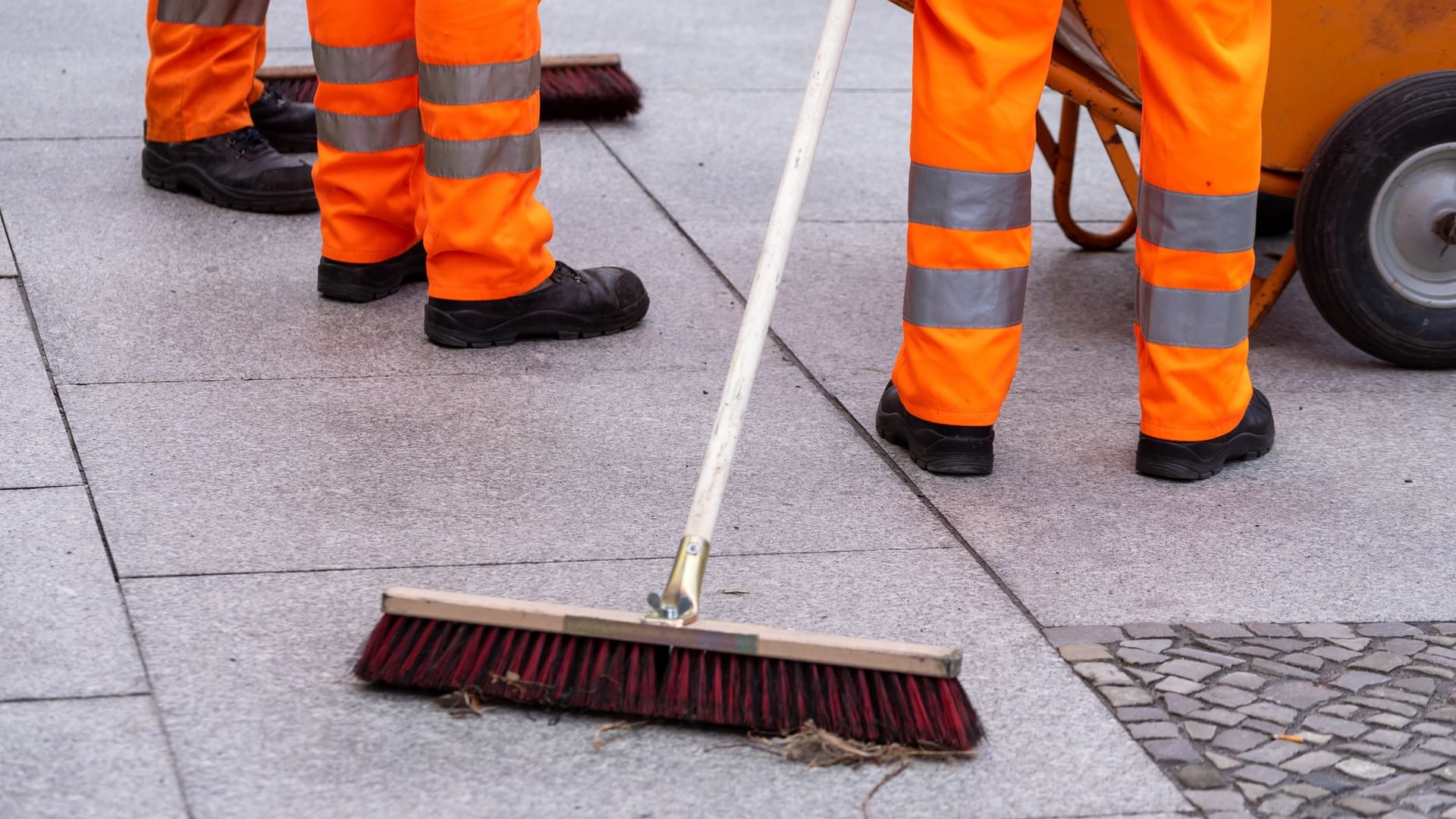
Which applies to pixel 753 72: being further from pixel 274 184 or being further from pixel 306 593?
pixel 306 593

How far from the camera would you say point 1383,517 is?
2854mm

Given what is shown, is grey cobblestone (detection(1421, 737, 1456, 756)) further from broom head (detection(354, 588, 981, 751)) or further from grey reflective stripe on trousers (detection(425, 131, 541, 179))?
grey reflective stripe on trousers (detection(425, 131, 541, 179))

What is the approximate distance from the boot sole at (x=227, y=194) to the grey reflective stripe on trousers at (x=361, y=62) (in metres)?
0.78

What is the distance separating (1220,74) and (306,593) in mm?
1641

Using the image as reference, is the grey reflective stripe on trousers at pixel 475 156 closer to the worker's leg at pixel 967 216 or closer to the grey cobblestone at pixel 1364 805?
the worker's leg at pixel 967 216

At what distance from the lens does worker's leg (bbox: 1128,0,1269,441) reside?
271 cm

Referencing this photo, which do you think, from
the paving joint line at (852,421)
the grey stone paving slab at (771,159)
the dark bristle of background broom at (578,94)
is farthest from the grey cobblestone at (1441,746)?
the dark bristle of background broom at (578,94)

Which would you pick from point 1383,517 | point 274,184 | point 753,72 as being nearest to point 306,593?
point 1383,517

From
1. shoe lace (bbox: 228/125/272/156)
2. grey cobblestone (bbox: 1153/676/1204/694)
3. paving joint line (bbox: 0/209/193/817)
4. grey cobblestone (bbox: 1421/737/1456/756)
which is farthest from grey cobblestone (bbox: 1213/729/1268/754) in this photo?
shoe lace (bbox: 228/125/272/156)

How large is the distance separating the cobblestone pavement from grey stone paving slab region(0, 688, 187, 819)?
120 centimetres

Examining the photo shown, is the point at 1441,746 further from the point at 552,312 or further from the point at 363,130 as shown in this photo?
the point at 363,130

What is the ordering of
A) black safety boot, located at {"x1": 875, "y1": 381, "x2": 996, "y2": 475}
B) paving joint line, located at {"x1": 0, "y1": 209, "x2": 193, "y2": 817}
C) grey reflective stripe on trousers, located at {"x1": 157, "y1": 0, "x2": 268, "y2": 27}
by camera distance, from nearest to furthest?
1. paving joint line, located at {"x1": 0, "y1": 209, "x2": 193, "y2": 817}
2. black safety boot, located at {"x1": 875, "y1": 381, "x2": 996, "y2": 475}
3. grey reflective stripe on trousers, located at {"x1": 157, "y1": 0, "x2": 268, "y2": 27}

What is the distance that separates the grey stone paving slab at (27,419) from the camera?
275 centimetres

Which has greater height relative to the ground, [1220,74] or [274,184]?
[1220,74]
